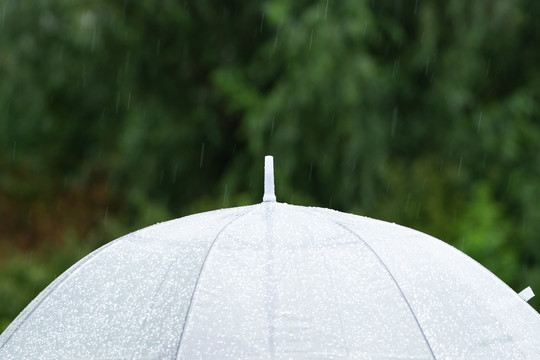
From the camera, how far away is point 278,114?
8.66m

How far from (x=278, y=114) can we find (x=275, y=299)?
A: 612cm

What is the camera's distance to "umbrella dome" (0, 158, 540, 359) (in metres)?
2.57

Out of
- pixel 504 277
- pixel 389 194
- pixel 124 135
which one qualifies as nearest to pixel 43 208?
pixel 124 135

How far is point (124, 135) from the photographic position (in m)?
9.33

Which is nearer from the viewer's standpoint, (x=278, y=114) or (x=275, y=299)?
(x=275, y=299)

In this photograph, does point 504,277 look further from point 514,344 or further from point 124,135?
point 514,344

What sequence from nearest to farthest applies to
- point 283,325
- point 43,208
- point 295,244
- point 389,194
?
point 283,325 → point 295,244 → point 389,194 → point 43,208

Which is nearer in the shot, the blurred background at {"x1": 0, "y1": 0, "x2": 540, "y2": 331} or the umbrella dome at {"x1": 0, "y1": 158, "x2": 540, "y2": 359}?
the umbrella dome at {"x1": 0, "y1": 158, "x2": 540, "y2": 359}

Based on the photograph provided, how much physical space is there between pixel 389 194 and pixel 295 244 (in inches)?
233

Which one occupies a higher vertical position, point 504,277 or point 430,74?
point 430,74

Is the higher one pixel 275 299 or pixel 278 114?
pixel 278 114

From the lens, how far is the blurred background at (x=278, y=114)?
27.7ft

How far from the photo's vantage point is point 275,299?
2.62 m

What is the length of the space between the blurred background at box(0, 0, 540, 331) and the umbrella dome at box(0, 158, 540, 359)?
4821 millimetres
